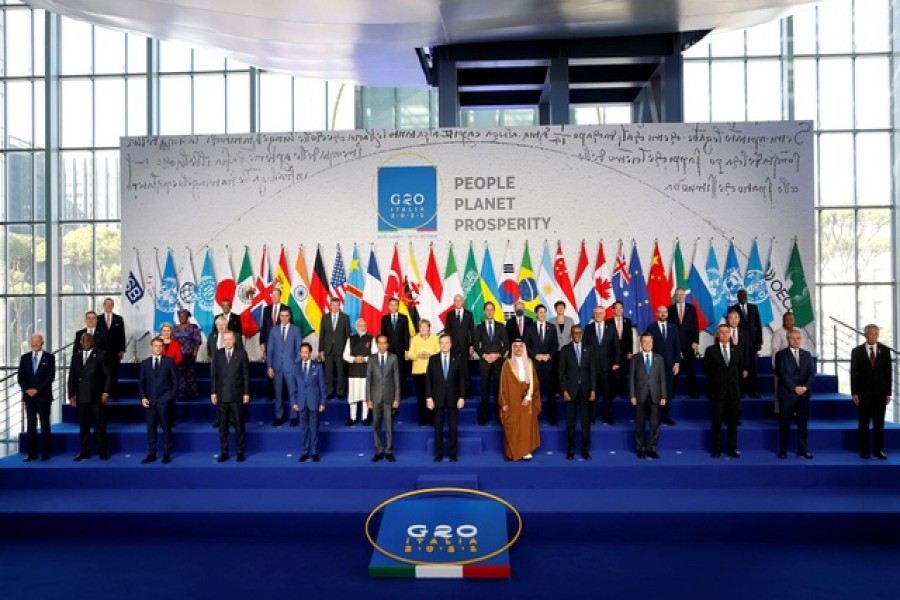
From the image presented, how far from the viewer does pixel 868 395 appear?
7.89 meters

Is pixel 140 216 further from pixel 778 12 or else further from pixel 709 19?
pixel 778 12

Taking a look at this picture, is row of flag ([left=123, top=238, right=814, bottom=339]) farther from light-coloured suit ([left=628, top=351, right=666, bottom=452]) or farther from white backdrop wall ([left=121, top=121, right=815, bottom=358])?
light-coloured suit ([left=628, top=351, right=666, bottom=452])

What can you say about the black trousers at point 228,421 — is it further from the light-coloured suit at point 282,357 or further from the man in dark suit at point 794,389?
the man in dark suit at point 794,389

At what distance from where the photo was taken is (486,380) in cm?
881

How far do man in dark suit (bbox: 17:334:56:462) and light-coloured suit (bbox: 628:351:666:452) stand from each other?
279 inches

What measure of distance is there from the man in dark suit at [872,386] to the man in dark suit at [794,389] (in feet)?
1.65

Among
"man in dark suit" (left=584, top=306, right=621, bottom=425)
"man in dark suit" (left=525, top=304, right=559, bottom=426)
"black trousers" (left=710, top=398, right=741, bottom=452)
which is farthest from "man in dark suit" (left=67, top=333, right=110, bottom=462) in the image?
"black trousers" (left=710, top=398, right=741, bottom=452)

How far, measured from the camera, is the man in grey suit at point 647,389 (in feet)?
26.3

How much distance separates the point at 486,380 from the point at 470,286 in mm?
2336

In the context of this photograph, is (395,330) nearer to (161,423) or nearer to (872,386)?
(161,423)

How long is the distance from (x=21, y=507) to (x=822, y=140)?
51.8ft

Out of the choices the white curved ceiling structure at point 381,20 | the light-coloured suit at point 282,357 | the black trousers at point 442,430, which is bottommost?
the black trousers at point 442,430

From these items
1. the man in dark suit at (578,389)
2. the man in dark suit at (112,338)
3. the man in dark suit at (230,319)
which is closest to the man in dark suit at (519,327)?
the man in dark suit at (578,389)

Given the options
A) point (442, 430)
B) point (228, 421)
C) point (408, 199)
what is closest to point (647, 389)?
point (442, 430)
